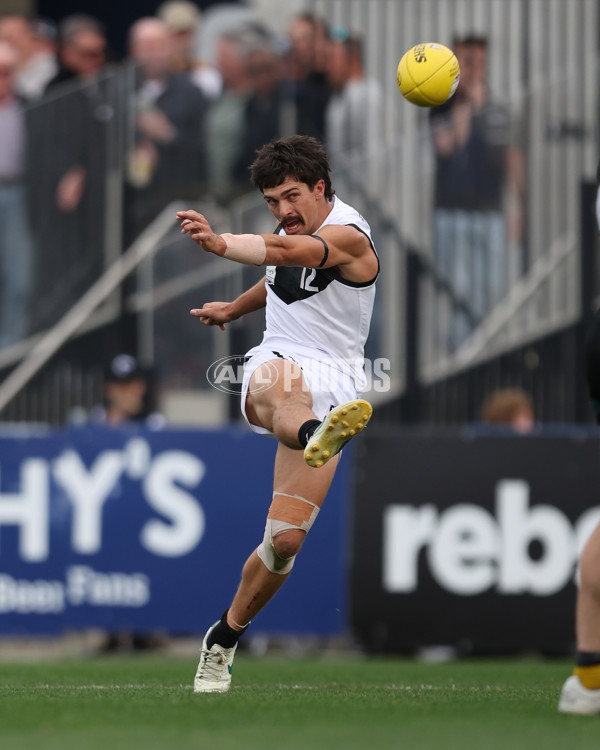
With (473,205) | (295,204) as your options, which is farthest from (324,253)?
(473,205)

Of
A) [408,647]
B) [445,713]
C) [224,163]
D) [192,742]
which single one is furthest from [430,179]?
[192,742]

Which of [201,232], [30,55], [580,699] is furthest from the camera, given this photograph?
[30,55]

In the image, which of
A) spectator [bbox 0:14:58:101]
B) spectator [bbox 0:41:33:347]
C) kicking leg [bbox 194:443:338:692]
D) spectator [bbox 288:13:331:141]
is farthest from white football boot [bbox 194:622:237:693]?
spectator [bbox 0:14:58:101]

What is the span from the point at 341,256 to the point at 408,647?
5.05m

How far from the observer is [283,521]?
23.5ft

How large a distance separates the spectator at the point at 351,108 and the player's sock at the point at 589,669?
7370mm

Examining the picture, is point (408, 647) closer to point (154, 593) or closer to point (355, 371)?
point (154, 593)

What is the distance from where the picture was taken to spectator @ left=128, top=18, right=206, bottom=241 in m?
12.8

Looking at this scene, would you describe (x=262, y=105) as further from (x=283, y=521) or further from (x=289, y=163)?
(x=283, y=521)

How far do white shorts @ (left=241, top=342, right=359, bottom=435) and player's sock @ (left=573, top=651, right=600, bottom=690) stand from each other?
2.13m

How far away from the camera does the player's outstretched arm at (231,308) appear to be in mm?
7652

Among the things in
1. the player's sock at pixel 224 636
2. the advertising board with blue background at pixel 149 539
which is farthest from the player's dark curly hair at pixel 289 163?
the advertising board with blue background at pixel 149 539

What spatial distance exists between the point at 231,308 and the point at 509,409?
16.4 feet

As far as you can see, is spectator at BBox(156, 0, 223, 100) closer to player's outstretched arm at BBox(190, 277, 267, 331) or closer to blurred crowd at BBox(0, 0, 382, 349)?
blurred crowd at BBox(0, 0, 382, 349)
